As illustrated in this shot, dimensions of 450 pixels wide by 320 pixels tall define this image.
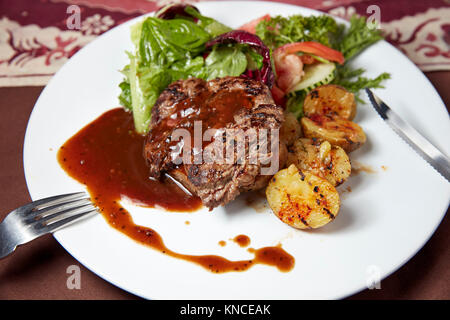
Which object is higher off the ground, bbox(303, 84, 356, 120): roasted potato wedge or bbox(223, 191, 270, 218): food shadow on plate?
bbox(303, 84, 356, 120): roasted potato wedge

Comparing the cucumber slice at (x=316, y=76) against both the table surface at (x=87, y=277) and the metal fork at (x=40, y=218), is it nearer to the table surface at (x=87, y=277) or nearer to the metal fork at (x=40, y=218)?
the table surface at (x=87, y=277)

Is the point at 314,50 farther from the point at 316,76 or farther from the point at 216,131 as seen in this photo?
the point at 216,131

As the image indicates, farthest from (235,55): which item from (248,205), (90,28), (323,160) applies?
(90,28)

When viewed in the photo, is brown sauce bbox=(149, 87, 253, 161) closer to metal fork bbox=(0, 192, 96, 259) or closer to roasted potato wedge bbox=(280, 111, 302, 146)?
A: roasted potato wedge bbox=(280, 111, 302, 146)

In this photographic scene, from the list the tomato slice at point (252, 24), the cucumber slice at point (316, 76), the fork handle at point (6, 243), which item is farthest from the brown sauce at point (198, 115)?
the tomato slice at point (252, 24)

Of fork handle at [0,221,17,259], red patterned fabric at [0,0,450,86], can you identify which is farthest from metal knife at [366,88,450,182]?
fork handle at [0,221,17,259]
